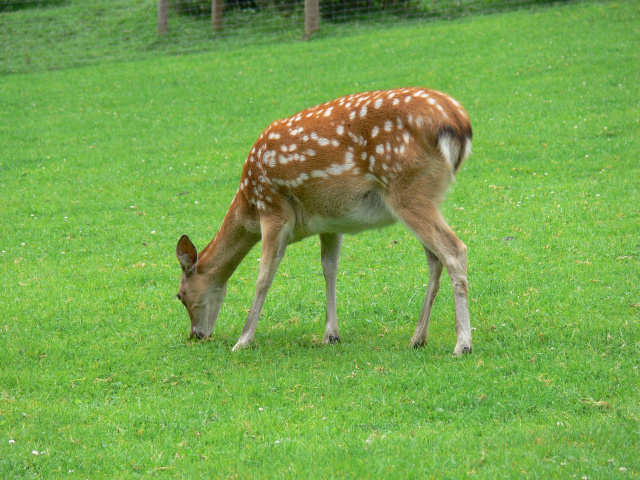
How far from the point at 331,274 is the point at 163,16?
16.9 m

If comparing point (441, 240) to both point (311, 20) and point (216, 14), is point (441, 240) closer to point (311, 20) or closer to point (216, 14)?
point (311, 20)

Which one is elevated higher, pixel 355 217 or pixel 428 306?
pixel 355 217

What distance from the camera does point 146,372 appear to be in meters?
5.65

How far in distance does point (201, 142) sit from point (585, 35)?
9.16 m

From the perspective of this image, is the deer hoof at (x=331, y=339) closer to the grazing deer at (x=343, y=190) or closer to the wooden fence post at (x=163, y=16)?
the grazing deer at (x=343, y=190)

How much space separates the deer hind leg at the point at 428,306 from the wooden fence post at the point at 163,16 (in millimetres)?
17416

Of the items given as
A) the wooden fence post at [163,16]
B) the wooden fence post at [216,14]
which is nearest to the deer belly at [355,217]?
the wooden fence post at [216,14]

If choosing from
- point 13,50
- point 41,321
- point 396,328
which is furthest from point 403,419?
point 13,50

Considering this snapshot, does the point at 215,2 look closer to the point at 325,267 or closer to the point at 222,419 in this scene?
the point at 325,267

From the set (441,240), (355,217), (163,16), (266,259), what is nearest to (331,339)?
(266,259)

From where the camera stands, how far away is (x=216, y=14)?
21.2m

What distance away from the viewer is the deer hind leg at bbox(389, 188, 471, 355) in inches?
215

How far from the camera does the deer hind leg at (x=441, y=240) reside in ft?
17.9

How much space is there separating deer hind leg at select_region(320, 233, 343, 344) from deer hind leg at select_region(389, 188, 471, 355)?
46.1 inches
